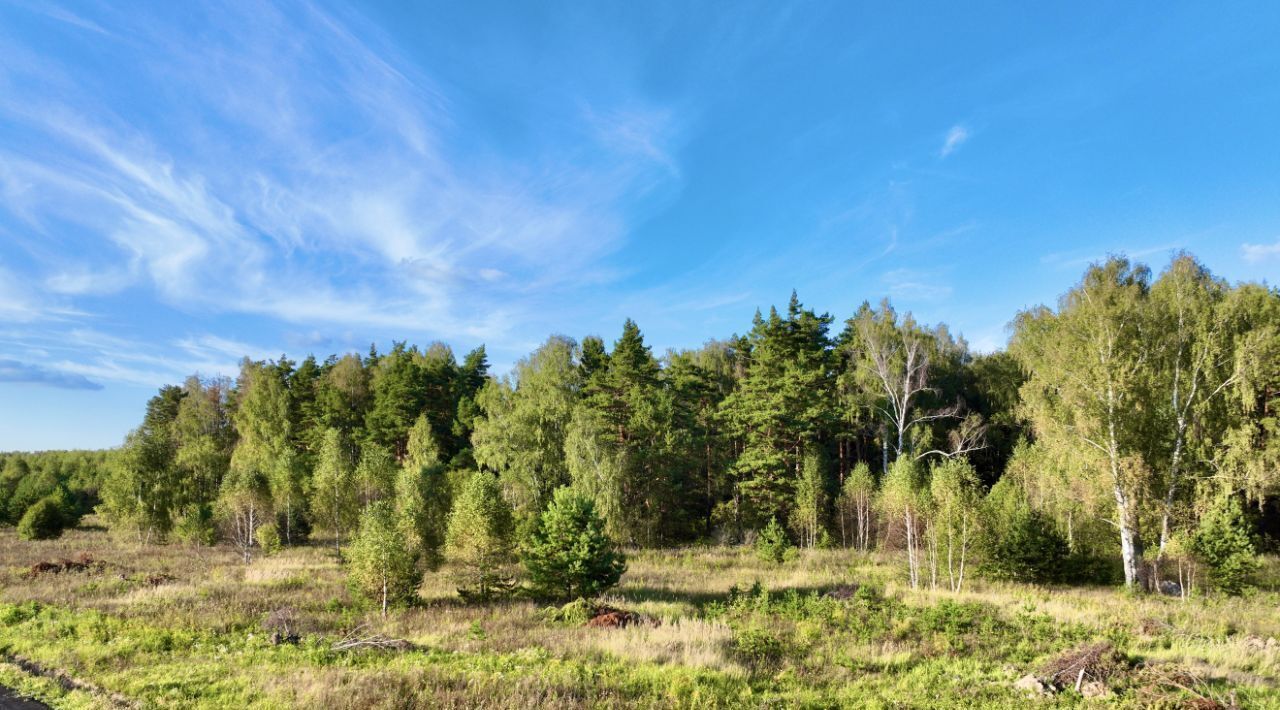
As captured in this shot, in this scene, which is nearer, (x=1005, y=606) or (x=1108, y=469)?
(x=1005, y=606)

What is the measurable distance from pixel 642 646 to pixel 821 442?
114 ft

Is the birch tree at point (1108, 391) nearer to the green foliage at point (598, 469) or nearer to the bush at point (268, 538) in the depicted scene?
the green foliage at point (598, 469)

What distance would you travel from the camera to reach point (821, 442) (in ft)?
151

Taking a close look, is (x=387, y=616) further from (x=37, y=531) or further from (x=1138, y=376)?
(x=37, y=531)

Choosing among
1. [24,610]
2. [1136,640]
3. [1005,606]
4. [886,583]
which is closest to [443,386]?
[24,610]

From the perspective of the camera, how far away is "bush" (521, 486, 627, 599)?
855 inches

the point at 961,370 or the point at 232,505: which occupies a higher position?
the point at 961,370

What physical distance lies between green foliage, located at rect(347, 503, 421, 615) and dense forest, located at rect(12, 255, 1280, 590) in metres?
4.12

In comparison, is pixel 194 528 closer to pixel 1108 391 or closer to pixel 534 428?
pixel 534 428

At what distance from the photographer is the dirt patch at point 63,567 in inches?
1043

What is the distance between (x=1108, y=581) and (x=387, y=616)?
103ft

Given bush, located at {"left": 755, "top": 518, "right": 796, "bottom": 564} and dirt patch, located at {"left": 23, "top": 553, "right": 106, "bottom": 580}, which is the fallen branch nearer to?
bush, located at {"left": 755, "top": 518, "right": 796, "bottom": 564}

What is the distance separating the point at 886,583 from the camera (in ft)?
81.9

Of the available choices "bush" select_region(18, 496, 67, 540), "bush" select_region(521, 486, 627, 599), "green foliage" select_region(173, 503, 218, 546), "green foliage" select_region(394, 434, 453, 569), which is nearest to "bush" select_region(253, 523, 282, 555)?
"green foliage" select_region(173, 503, 218, 546)
